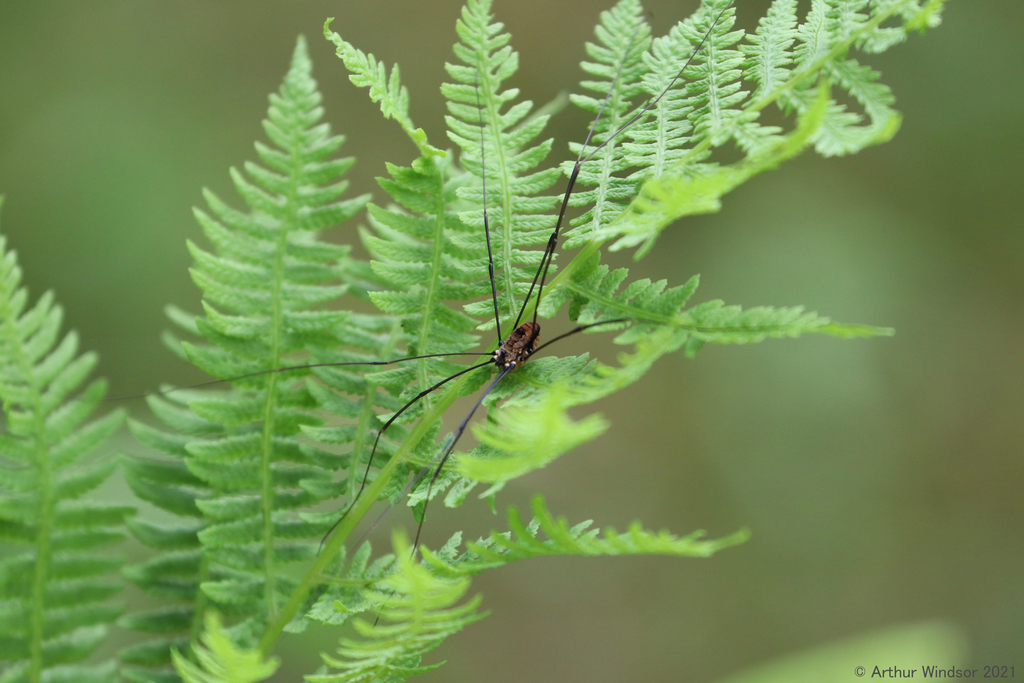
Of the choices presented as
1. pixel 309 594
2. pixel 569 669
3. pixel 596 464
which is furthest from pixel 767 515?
pixel 309 594

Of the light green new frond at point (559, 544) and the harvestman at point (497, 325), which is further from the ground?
the harvestman at point (497, 325)

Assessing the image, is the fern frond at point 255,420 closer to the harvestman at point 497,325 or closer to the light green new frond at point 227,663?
the harvestman at point 497,325

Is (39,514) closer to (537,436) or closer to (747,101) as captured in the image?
(537,436)

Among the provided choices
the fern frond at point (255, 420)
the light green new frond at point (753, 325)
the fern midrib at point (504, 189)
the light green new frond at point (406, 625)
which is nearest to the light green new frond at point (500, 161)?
the fern midrib at point (504, 189)

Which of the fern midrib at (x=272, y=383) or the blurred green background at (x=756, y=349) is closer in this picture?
the fern midrib at (x=272, y=383)

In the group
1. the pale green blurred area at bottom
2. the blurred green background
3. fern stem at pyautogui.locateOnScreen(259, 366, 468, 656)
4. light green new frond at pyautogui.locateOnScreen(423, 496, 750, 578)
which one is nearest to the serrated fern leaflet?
fern stem at pyautogui.locateOnScreen(259, 366, 468, 656)

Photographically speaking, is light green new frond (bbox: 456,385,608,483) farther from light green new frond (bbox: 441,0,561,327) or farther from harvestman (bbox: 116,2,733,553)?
light green new frond (bbox: 441,0,561,327)

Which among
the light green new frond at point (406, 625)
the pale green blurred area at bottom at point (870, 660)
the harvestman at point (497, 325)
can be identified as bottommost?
the pale green blurred area at bottom at point (870, 660)
